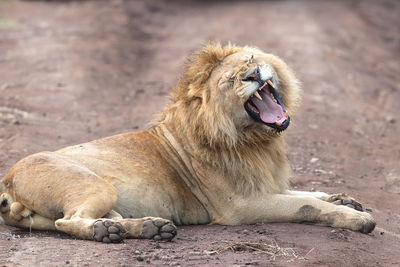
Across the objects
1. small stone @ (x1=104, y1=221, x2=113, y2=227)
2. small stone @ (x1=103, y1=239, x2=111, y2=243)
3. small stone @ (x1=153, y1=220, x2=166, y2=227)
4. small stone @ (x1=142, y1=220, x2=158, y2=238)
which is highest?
small stone @ (x1=104, y1=221, x2=113, y2=227)

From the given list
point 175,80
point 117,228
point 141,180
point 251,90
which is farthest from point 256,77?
point 175,80

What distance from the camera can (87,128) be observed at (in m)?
8.91

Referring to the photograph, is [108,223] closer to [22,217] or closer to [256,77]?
[22,217]

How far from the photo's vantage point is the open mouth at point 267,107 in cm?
561

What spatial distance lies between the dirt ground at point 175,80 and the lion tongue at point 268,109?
2.23 feet

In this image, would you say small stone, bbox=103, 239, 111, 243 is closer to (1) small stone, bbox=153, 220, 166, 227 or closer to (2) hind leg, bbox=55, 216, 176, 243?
(2) hind leg, bbox=55, 216, 176, 243

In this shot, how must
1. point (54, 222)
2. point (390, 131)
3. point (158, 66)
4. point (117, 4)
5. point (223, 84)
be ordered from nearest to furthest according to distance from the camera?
1. point (54, 222)
2. point (223, 84)
3. point (390, 131)
4. point (158, 66)
5. point (117, 4)

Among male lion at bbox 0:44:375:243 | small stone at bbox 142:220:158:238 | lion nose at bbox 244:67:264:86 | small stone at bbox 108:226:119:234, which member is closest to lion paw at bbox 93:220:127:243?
small stone at bbox 108:226:119:234

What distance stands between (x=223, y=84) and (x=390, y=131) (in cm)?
477

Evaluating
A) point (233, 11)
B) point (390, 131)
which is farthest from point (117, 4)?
point (390, 131)

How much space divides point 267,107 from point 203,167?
57cm

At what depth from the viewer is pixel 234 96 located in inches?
221

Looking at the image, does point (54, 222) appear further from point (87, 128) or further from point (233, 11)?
point (233, 11)

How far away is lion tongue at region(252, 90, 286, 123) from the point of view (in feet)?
18.5
